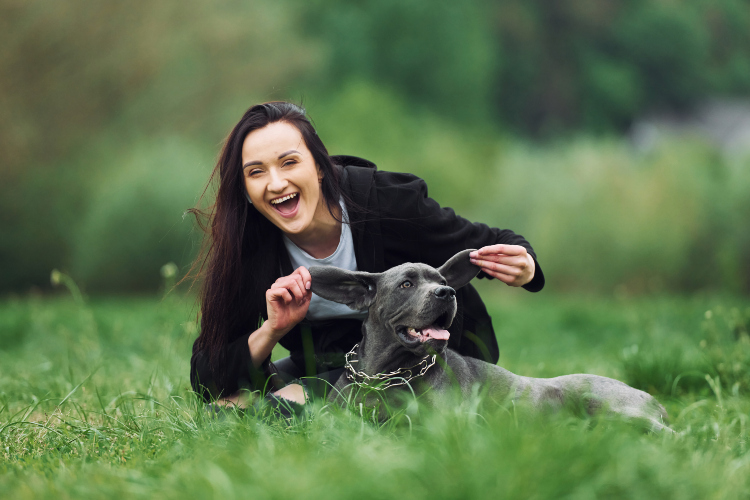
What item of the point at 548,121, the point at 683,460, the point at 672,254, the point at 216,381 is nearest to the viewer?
the point at 683,460

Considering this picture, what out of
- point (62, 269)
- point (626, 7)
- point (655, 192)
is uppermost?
point (626, 7)

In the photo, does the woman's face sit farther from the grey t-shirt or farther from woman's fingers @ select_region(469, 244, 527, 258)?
woman's fingers @ select_region(469, 244, 527, 258)

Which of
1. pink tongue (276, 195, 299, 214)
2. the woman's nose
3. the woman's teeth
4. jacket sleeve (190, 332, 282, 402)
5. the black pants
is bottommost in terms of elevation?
the black pants

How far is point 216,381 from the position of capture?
133 inches

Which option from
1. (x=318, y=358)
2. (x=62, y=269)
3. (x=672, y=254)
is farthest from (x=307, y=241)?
(x=62, y=269)

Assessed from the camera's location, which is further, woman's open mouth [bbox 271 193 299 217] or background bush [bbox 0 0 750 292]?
background bush [bbox 0 0 750 292]

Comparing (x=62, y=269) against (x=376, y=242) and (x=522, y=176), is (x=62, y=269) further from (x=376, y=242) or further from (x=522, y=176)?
(x=376, y=242)

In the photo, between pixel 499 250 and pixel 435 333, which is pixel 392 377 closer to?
pixel 435 333

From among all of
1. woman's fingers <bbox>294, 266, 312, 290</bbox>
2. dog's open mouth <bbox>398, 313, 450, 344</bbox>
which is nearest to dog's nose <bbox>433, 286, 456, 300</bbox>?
dog's open mouth <bbox>398, 313, 450, 344</bbox>

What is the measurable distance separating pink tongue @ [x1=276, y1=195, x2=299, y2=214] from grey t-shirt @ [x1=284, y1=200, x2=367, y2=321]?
0.23 m

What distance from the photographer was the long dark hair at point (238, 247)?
3365 mm

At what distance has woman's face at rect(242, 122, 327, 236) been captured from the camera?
10.7ft

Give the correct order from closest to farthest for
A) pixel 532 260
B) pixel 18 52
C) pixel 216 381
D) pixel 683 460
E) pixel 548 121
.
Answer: pixel 683 460
pixel 532 260
pixel 216 381
pixel 18 52
pixel 548 121

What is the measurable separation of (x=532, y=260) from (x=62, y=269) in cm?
1328
